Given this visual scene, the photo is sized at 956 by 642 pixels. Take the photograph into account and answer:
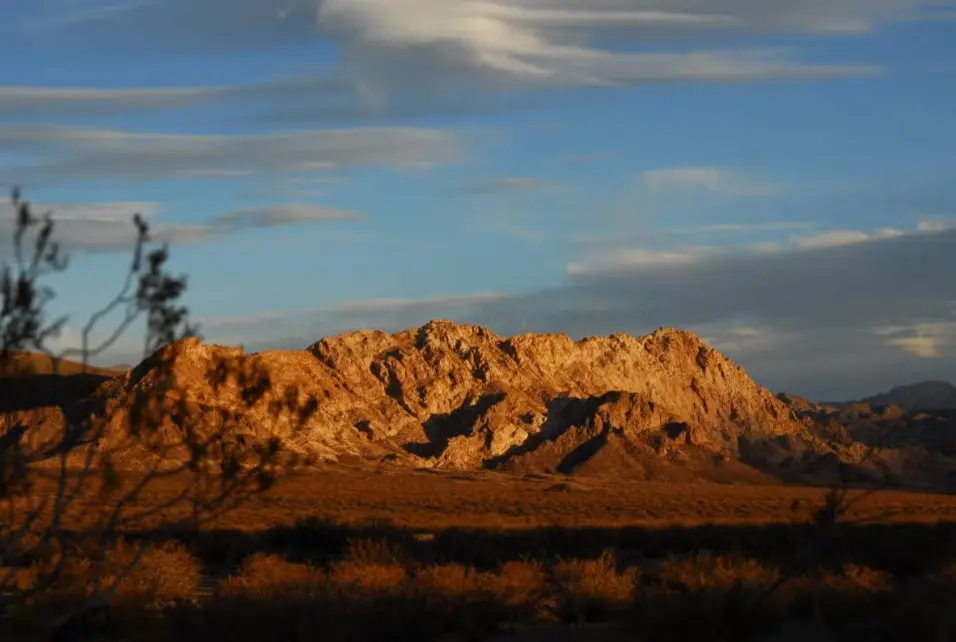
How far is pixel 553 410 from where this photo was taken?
126 m

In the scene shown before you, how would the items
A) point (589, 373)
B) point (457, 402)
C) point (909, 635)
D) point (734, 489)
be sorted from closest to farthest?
point (909, 635) → point (734, 489) → point (457, 402) → point (589, 373)

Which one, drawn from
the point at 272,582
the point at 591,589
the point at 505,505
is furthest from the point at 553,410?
the point at 272,582

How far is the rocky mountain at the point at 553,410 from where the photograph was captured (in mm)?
114000

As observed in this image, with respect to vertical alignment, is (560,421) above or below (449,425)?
above

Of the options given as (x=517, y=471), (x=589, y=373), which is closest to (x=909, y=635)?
(x=517, y=471)

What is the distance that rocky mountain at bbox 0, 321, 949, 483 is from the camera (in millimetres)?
114000

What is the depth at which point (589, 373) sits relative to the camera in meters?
138

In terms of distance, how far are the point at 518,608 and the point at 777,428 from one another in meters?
124

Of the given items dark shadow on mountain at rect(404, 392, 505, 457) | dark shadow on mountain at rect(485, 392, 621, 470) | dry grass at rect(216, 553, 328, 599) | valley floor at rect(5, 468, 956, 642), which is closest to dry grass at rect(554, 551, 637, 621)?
valley floor at rect(5, 468, 956, 642)

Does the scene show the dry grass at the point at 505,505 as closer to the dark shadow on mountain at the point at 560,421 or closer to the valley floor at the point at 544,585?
the valley floor at the point at 544,585

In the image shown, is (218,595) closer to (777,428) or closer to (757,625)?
(757,625)

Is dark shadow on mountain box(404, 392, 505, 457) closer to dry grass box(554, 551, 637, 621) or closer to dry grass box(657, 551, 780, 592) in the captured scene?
dry grass box(657, 551, 780, 592)

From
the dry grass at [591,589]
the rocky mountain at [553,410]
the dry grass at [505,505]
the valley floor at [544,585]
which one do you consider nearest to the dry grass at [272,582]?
the valley floor at [544,585]

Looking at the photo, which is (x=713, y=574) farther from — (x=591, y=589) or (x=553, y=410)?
(x=553, y=410)
